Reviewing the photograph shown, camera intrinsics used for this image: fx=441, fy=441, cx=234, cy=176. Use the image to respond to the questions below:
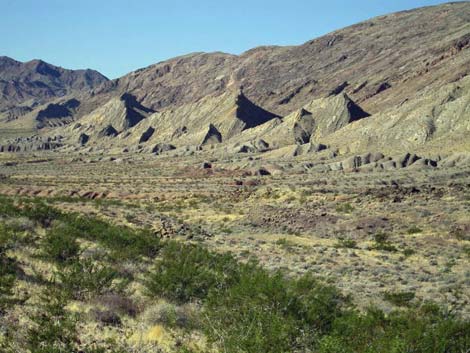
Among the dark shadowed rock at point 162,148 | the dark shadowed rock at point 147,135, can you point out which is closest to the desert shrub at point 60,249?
the dark shadowed rock at point 162,148

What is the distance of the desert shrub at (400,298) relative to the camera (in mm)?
14961

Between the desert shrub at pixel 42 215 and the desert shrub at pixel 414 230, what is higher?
the desert shrub at pixel 42 215

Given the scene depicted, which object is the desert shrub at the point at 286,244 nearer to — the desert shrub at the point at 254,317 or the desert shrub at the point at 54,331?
the desert shrub at the point at 254,317

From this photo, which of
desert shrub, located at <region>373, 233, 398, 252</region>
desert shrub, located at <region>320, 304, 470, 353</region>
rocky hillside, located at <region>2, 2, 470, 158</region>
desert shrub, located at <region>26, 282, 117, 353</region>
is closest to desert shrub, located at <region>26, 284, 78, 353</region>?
desert shrub, located at <region>26, 282, 117, 353</region>

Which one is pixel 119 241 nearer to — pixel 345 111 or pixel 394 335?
pixel 394 335

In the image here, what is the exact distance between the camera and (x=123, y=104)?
18775 cm

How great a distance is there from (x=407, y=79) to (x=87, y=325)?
138711 millimetres

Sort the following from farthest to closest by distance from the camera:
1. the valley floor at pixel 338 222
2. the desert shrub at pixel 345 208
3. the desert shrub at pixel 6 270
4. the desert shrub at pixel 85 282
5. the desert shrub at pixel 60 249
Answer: the desert shrub at pixel 345 208 → the valley floor at pixel 338 222 → the desert shrub at pixel 60 249 → the desert shrub at pixel 85 282 → the desert shrub at pixel 6 270

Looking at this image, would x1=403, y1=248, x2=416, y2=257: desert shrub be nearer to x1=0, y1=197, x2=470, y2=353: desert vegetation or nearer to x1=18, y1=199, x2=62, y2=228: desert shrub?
x1=0, y1=197, x2=470, y2=353: desert vegetation

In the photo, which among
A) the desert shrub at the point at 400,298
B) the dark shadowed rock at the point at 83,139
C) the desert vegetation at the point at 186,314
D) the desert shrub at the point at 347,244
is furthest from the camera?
the dark shadowed rock at the point at 83,139

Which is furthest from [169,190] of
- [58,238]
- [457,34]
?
[457,34]

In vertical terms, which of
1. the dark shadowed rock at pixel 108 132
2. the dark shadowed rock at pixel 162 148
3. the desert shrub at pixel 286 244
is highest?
the dark shadowed rock at pixel 108 132

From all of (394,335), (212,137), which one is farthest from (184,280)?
(212,137)

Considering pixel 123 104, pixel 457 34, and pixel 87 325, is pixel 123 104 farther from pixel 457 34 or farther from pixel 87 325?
pixel 87 325
